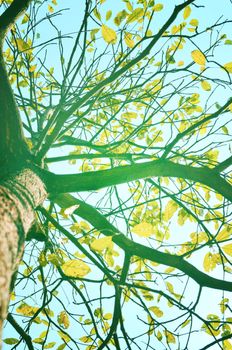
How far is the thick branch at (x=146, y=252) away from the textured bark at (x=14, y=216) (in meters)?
0.44

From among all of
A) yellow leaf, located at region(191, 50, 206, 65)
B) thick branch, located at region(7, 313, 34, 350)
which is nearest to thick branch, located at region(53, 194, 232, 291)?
thick branch, located at region(7, 313, 34, 350)

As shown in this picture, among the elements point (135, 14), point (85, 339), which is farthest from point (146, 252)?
point (135, 14)

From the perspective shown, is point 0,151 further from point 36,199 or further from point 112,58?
point 112,58

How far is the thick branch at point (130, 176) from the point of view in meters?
1.73

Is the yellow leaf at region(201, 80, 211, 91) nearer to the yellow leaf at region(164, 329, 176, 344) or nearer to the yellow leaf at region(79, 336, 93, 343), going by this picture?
the yellow leaf at region(164, 329, 176, 344)

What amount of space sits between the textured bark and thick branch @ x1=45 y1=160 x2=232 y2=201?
0.59 ft

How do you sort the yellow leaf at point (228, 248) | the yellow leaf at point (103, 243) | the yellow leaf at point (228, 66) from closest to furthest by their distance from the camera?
1. the yellow leaf at point (103, 243)
2. the yellow leaf at point (228, 248)
3. the yellow leaf at point (228, 66)

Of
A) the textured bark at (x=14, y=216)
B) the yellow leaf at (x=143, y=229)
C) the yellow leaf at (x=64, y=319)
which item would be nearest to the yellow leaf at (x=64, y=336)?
the yellow leaf at (x=64, y=319)

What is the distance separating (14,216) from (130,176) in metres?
0.87

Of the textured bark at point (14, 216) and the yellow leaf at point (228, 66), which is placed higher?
the yellow leaf at point (228, 66)

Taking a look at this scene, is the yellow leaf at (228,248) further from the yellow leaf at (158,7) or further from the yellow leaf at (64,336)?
the yellow leaf at (158,7)

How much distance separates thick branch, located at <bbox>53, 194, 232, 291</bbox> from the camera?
1715mm

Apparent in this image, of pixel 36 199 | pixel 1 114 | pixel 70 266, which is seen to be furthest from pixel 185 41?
pixel 70 266

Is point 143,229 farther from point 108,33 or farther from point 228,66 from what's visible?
point 228,66
